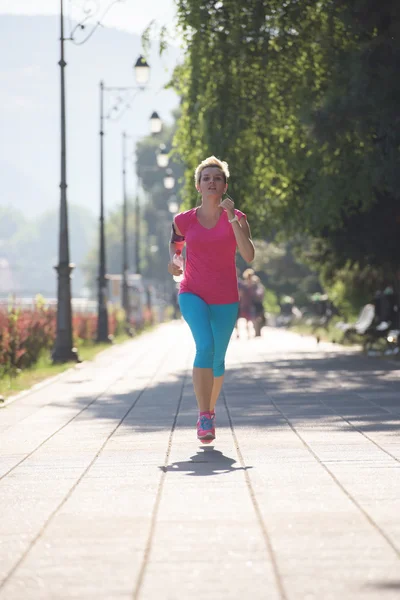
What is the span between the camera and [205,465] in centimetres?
920

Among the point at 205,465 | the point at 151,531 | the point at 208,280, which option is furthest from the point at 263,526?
the point at 208,280

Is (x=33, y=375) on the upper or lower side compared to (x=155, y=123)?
lower

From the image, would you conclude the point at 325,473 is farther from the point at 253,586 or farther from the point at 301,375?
the point at 301,375

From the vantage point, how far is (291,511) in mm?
7109

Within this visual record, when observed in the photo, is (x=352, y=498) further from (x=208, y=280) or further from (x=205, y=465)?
(x=208, y=280)

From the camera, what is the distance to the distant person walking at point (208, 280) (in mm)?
10375

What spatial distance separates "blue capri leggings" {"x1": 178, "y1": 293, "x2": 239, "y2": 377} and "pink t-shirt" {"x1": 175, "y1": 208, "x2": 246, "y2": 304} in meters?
0.06

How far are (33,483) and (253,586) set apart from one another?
3.38 m

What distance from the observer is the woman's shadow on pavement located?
348 inches

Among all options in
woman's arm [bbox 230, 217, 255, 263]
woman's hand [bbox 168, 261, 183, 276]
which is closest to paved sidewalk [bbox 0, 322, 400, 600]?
woman's hand [bbox 168, 261, 183, 276]

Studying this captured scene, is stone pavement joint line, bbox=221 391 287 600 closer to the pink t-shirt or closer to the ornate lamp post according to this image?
the pink t-shirt

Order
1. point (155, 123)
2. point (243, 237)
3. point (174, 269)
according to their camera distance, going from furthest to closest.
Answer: point (155, 123)
point (174, 269)
point (243, 237)

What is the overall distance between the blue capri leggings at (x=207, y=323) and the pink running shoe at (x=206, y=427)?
0.38m

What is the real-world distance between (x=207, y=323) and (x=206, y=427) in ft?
2.55
